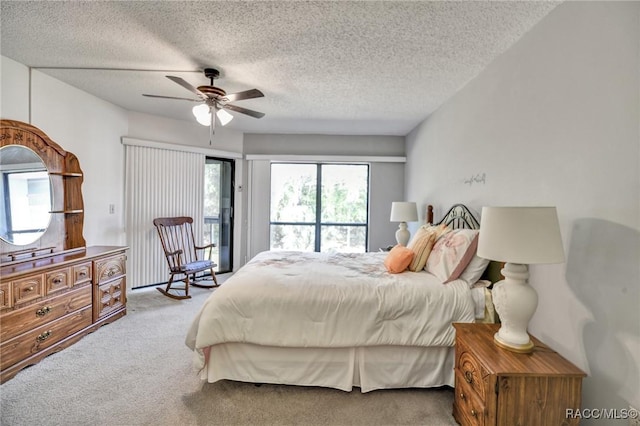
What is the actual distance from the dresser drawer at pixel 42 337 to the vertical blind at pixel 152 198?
1.32 meters

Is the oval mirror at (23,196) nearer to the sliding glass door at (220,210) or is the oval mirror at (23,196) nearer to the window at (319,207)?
the sliding glass door at (220,210)

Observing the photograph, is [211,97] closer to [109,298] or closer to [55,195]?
[55,195]

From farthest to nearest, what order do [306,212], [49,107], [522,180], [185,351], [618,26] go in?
[306,212] < [49,107] < [185,351] < [522,180] < [618,26]

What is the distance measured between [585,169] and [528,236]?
20.2 inches

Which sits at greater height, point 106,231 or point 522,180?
point 522,180

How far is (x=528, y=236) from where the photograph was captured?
1.28m

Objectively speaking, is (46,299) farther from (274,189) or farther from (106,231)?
(274,189)

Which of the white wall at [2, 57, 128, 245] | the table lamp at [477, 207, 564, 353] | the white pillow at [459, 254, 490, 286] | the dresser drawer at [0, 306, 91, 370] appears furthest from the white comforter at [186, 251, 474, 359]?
the white wall at [2, 57, 128, 245]

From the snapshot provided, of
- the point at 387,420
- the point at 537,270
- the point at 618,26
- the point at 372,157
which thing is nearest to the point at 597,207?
the point at 537,270

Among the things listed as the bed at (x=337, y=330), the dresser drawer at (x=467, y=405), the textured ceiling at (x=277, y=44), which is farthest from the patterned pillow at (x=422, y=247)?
the textured ceiling at (x=277, y=44)

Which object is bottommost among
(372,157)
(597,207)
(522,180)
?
(597,207)

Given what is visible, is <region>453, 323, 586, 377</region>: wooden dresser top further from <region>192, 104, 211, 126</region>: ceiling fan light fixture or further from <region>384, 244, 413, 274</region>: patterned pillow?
<region>192, 104, 211, 126</region>: ceiling fan light fixture

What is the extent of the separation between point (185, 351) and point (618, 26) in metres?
3.43

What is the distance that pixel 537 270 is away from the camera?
1.70m
